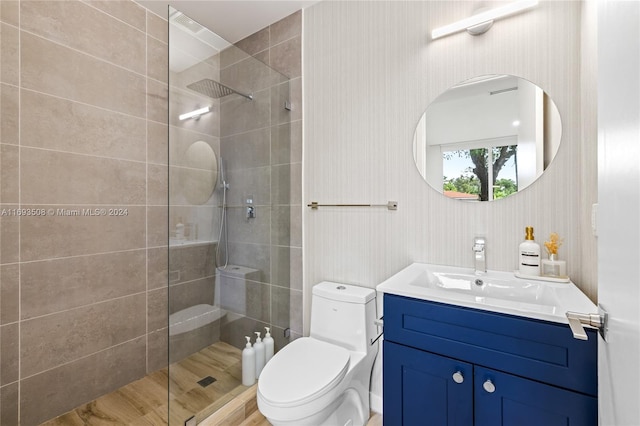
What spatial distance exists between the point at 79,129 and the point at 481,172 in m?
2.32

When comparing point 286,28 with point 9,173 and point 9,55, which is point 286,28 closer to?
point 9,55

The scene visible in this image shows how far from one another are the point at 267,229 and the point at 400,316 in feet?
3.65

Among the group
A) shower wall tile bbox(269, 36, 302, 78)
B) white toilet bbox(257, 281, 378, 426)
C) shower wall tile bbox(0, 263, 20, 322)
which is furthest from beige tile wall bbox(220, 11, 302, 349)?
shower wall tile bbox(0, 263, 20, 322)

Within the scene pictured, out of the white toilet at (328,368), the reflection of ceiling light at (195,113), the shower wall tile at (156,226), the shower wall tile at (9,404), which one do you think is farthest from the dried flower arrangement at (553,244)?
the shower wall tile at (9,404)

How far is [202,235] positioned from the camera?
161 cm

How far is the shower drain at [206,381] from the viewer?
1.61 meters

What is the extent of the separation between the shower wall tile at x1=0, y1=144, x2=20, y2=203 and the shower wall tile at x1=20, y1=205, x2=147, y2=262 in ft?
0.27

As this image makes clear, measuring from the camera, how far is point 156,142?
7.16ft

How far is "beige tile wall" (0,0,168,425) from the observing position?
5.09ft

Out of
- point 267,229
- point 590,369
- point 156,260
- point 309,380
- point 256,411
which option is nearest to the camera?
point 590,369

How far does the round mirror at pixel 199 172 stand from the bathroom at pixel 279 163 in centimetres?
8

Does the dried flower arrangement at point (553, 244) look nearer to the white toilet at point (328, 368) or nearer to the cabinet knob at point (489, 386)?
the cabinet knob at point (489, 386)

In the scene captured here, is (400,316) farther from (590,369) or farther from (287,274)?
(287,274)

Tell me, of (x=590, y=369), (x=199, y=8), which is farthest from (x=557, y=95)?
(x=199, y=8)
